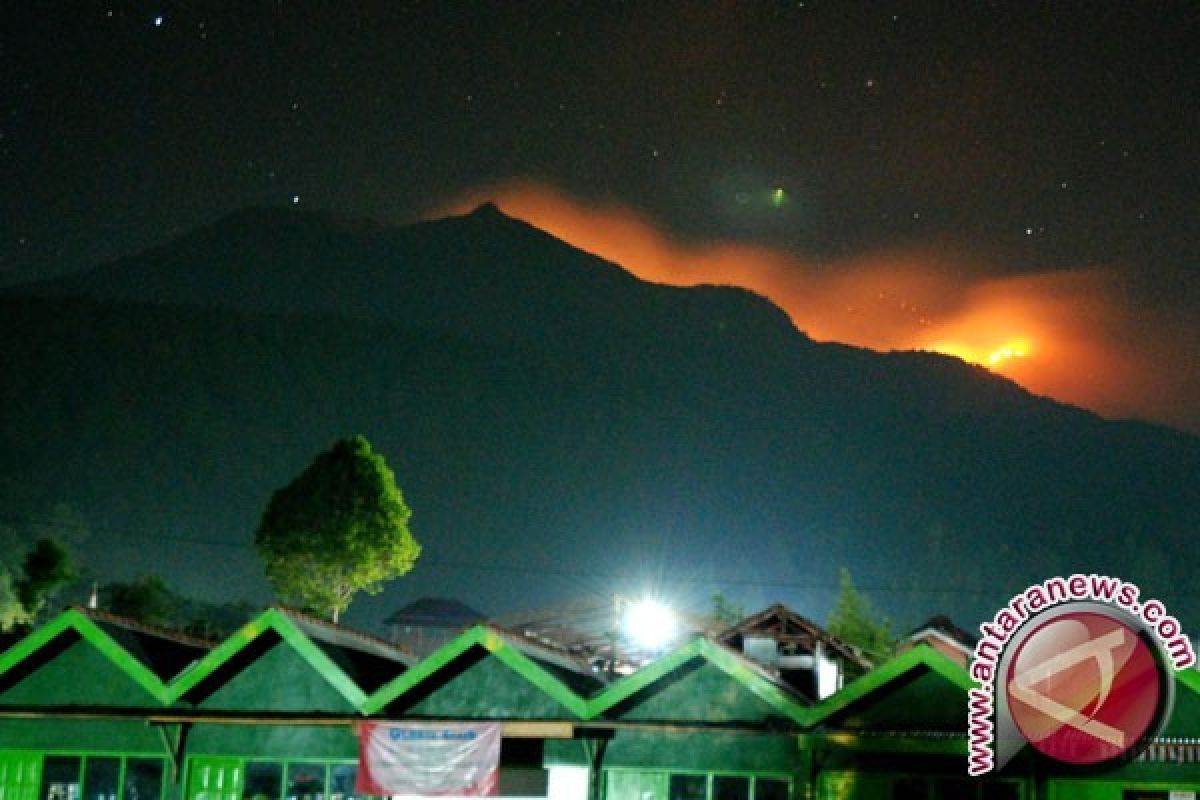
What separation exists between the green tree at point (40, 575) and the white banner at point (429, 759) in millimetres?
57877

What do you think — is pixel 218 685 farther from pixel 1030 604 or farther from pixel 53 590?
pixel 53 590

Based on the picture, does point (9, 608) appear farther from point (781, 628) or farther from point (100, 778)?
point (100, 778)

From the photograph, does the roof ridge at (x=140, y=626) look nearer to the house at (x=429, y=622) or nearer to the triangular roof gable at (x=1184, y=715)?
the triangular roof gable at (x=1184, y=715)

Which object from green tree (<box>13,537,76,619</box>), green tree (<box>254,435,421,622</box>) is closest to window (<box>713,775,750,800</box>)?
green tree (<box>254,435,421,622</box>)

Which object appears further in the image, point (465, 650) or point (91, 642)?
point (91, 642)

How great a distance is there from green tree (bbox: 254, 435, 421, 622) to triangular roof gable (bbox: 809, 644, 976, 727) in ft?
93.4

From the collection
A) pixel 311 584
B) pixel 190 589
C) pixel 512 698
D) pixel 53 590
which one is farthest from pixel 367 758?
pixel 190 589

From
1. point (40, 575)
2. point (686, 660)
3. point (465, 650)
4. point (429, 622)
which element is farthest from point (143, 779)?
point (429, 622)

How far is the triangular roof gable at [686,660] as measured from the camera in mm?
23953

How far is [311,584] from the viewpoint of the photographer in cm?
5009

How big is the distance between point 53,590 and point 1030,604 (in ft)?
234

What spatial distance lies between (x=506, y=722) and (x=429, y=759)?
1.63m

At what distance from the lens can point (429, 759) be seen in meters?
24.4

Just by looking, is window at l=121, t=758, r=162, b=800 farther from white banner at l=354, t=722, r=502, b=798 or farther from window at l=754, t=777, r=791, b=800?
window at l=754, t=777, r=791, b=800
